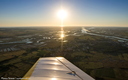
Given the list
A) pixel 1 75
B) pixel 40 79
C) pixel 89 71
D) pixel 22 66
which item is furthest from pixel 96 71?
pixel 1 75

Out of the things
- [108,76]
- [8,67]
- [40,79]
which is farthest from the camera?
[8,67]

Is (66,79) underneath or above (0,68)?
above

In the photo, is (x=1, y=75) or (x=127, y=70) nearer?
(x=1, y=75)

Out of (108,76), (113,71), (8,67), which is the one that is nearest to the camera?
(108,76)

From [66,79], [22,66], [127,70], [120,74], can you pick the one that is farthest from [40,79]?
[127,70]

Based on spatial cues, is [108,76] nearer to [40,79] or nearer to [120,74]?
[120,74]

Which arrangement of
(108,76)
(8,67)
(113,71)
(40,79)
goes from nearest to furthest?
(40,79) < (108,76) < (113,71) < (8,67)

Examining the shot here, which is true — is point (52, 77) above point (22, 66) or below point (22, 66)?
above

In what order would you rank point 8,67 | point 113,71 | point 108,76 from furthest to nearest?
point 8,67 → point 113,71 → point 108,76

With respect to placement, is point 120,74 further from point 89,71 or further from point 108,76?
point 89,71
